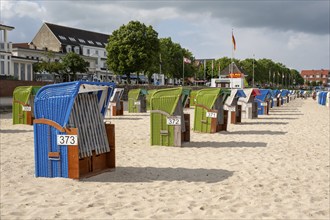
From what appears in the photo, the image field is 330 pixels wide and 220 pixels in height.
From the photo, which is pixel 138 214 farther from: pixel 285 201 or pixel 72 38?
pixel 72 38

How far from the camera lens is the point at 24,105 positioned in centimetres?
1642

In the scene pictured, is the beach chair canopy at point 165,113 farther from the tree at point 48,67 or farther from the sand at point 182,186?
the tree at point 48,67

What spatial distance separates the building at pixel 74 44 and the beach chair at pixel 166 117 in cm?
5311

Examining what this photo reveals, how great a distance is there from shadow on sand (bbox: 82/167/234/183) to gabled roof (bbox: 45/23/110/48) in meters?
61.7

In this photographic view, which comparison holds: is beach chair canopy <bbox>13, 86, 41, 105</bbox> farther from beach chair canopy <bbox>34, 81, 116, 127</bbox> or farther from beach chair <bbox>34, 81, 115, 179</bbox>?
beach chair canopy <bbox>34, 81, 116, 127</bbox>

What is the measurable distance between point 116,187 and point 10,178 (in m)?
1.94

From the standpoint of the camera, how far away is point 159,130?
1054 cm

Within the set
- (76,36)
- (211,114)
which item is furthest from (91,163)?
(76,36)

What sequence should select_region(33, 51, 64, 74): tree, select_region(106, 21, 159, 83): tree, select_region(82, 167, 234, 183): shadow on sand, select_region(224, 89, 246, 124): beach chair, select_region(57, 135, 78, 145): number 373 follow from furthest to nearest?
select_region(106, 21, 159, 83): tree
select_region(33, 51, 64, 74): tree
select_region(224, 89, 246, 124): beach chair
select_region(82, 167, 234, 183): shadow on sand
select_region(57, 135, 78, 145): number 373

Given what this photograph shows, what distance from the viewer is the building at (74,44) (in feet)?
217

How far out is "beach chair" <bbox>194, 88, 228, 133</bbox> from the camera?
13250 mm

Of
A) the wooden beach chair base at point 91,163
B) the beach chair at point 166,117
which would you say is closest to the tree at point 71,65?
the beach chair at point 166,117

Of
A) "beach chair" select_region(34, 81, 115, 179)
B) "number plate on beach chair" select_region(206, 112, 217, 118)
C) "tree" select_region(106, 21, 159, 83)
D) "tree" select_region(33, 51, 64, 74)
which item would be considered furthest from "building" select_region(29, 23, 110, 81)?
"beach chair" select_region(34, 81, 115, 179)

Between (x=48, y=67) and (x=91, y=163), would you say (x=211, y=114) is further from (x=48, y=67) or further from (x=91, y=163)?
(x=48, y=67)
